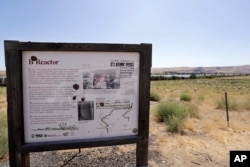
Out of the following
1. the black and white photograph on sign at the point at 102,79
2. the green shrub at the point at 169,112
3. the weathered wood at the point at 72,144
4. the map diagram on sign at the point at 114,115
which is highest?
the black and white photograph on sign at the point at 102,79

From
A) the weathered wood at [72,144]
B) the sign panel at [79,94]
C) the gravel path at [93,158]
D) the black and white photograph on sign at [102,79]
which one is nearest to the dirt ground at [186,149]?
the gravel path at [93,158]

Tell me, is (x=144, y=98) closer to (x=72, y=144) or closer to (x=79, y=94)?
(x=79, y=94)

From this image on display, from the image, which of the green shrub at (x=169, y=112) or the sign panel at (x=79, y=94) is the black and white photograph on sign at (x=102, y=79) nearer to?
the sign panel at (x=79, y=94)

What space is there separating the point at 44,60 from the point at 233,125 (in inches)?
303

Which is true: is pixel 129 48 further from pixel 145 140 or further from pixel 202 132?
pixel 202 132

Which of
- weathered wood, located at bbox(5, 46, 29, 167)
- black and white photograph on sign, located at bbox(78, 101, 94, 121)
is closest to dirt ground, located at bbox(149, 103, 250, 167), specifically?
black and white photograph on sign, located at bbox(78, 101, 94, 121)

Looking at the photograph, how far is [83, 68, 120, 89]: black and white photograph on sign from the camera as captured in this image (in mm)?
3350

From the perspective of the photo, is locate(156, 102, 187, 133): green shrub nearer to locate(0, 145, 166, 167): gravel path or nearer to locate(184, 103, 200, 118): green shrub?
locate(184, 103, 200, 118): green shrub

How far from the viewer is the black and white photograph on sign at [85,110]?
132 inches

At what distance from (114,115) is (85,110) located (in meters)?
0.43

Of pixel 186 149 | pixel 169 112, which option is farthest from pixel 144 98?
pixel 169 112

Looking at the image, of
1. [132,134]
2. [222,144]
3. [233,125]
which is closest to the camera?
[132,134]

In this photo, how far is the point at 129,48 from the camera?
3438 mm

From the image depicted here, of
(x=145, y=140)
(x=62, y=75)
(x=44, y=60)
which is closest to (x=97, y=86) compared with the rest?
(x=62, y=75)
